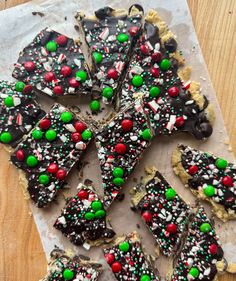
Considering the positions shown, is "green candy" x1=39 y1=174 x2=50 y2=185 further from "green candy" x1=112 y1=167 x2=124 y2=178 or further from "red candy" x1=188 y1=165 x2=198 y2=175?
"red candy" x1=188 y1=165 x2=198 y2=175

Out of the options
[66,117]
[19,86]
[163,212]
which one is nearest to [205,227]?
[163,212]

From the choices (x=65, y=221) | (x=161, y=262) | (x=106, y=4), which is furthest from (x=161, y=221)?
(x=106, y=4)

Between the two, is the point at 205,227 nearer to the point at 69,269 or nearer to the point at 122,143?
the point at 122,143

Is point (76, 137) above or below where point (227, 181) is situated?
above

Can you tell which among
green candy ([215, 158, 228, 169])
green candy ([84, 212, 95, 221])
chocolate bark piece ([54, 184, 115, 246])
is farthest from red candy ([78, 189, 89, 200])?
green candy ([215, 158, 228, 169])

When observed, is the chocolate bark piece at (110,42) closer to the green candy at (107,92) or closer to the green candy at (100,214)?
the green candy at (107,92)

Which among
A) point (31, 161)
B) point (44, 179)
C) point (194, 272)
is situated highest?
point (31, 161)

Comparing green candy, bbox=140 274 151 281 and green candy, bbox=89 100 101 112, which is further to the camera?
green candy, bbox=89 100 101 112

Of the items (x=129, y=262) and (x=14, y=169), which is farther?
(x=14, y=169)
